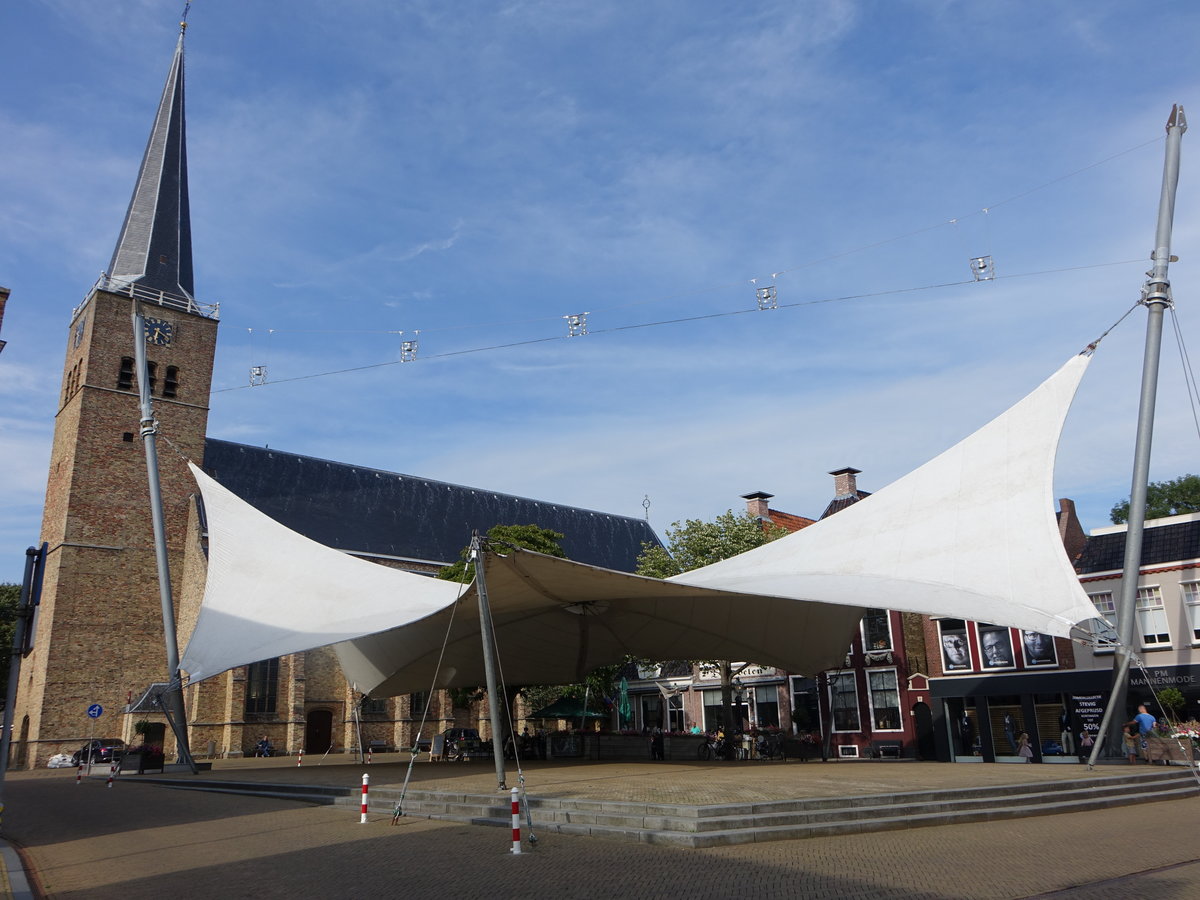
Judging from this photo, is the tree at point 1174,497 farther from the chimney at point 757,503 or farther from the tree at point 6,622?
the tree at point 6,622

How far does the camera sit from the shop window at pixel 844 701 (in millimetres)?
28062

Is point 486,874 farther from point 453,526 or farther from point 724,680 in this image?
point 453,526

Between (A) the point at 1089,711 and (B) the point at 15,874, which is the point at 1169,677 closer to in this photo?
Answer: (A) the point at 1089,711

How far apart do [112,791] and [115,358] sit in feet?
67.0

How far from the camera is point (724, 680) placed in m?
25.8

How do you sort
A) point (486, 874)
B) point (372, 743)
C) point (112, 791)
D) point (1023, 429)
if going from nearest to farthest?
point (486, 874) → point (1023, 429) → point (112, 791) → point (372, 743)

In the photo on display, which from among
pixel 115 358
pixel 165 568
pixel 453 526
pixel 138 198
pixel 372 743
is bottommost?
pixel 372 743

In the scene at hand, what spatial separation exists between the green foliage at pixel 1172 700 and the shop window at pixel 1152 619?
1301 millimetres

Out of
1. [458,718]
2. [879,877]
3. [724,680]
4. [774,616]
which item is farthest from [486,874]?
[458,718]

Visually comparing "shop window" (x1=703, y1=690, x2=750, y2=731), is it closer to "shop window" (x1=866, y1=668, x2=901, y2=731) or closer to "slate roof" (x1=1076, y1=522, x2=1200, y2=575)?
"shop window" (x1=866, y1=668, x2=901, y2=731)

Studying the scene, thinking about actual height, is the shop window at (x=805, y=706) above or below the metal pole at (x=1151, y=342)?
below

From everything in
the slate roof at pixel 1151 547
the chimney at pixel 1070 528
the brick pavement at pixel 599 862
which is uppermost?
the chimney at pixel 1070 528

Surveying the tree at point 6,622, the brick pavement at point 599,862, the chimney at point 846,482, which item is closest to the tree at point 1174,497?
the chimney at point 846,482

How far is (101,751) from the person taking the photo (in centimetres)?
2684
